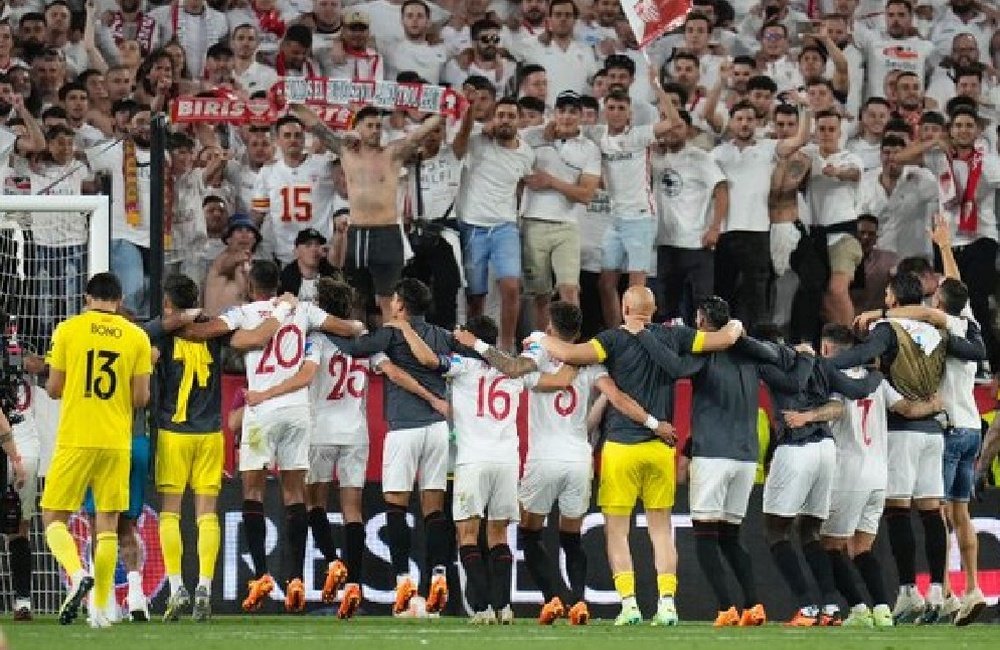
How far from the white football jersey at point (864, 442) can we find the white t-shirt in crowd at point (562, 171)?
463 centimetres

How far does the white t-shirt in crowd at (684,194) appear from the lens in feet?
72.1

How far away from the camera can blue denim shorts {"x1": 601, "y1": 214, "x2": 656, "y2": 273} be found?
21.7 meters

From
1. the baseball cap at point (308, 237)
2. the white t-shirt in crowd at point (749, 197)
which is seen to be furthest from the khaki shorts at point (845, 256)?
the baseball cap at point (308, 237)

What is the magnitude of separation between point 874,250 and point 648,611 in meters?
5.10

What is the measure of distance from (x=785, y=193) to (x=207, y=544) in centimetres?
777

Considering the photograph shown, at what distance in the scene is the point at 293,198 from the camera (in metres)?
21.8

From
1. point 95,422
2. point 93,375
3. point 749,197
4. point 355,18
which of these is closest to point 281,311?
point 93,375

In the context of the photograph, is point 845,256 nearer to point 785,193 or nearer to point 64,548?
point 785,193

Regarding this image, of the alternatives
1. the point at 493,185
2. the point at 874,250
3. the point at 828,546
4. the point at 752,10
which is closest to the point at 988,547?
the point at 828,546

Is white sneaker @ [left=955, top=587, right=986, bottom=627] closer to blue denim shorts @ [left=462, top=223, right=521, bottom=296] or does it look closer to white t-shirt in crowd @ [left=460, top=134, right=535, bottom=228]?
blue denim shorts @ [left=462, top=223, right=521, bottom=296]

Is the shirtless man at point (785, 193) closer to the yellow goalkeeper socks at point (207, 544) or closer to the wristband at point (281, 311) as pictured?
the wristband at point (281, 311)

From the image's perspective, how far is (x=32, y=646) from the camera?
13609 mm

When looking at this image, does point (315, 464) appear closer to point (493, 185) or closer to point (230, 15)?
point (493, 185)

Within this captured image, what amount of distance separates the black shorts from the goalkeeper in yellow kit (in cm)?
533
